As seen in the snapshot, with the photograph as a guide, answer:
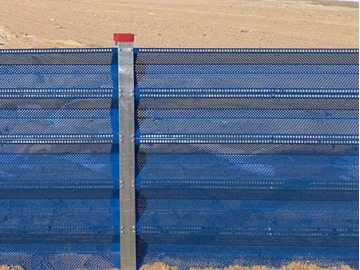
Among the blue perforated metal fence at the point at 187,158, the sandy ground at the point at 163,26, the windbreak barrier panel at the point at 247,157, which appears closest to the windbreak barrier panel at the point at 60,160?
the blue perforated metal fence at the point at 187,158

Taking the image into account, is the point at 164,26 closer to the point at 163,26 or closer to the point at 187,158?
the point at 163,26

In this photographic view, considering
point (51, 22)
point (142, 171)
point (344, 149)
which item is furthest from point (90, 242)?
point (51, 22)

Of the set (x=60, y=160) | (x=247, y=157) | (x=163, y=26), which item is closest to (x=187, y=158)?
(x=247, y=157)

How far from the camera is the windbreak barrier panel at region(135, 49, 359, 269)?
4820 millimetres

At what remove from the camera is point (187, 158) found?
16.4ft

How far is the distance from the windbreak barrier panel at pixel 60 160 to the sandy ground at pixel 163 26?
1575 cm

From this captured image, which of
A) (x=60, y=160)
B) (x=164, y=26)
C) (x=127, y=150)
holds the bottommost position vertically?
(x=164, y=26)

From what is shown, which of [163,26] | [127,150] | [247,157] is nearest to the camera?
[127,150]

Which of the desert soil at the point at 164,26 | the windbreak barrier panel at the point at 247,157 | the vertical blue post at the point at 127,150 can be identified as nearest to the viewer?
the vertical blue post at the point at 127,150

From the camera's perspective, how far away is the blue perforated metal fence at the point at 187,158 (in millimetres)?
4828

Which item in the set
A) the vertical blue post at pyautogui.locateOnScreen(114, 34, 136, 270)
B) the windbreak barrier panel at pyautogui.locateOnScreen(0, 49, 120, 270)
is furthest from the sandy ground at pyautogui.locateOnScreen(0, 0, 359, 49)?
the vertical blue post at pyautogui.locateOnScreen(114, 34, 136, 270)

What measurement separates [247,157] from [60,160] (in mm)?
1556

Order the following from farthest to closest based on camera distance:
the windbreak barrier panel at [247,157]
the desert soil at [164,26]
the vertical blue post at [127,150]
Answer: the desert soil at [164,26]
the windbreak barrier panel at [247,157]
the vertical blue post at [127,150]

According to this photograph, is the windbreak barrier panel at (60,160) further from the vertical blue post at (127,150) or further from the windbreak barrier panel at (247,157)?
the windbreak barrier panel at (247,157)
